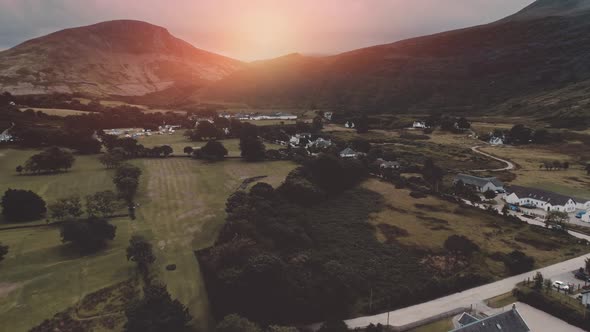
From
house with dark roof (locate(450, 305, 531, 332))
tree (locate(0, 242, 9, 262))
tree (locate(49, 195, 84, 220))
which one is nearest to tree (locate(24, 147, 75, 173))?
tree (locate(49, 195, 84, 220))

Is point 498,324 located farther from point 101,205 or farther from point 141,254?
point 101,205

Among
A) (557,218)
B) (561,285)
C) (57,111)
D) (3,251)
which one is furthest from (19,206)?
(57,111)

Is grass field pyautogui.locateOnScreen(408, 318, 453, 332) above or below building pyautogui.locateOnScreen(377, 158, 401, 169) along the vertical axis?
below

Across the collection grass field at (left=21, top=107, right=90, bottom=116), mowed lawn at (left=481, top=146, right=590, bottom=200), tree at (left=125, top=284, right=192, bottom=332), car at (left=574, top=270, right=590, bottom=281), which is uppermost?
grass field at (left=21, top=107, right=90, bottom=116)

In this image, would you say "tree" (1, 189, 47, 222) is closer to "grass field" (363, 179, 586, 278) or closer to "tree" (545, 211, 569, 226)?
"grass field" (363, 179, 586, 278)

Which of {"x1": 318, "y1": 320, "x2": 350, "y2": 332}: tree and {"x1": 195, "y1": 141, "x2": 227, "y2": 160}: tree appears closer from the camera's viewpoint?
{"x1": 318, "y1": 320, "x2": 350, "y2": 332}: tree

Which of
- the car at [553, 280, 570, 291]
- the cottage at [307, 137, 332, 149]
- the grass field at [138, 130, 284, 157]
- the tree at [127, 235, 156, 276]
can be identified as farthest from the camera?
the cottage at [307, 137, 332, 149]

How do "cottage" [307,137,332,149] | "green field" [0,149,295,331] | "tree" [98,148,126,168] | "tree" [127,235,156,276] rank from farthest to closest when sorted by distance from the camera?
"cottage" [307,137,332,149], "tree" [98,148,126,168], "tree" [127,235,156,276], "green field" [0,149,295,331]
